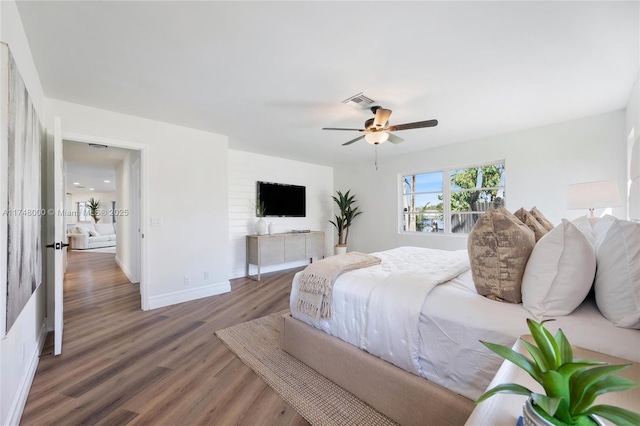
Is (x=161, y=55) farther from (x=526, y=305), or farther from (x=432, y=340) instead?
(x=526, y=305)

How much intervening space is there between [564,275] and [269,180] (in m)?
4.85

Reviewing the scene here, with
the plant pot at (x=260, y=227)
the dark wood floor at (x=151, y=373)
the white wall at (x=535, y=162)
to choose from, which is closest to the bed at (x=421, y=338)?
the dark wood floor at (x=151, y=373)

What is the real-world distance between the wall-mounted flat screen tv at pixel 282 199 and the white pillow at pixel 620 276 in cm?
473

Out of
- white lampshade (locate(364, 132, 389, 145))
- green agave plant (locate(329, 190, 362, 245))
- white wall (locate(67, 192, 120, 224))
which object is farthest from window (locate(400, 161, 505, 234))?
white wall (locate(67, 192, 120, 224))

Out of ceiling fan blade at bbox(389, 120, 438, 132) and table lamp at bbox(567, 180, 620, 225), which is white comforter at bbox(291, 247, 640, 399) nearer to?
ceiling fan blade at bbox(389, 120, 438, 132)

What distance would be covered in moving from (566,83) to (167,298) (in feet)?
16.3

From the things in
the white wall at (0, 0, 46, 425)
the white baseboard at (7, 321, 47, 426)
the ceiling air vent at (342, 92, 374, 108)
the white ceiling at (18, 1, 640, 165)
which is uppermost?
the white ceiling at (18, 1, 640, 165)

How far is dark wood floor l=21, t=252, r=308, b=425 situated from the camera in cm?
163

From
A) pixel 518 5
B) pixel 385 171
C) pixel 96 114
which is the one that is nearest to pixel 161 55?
pixel 96 114

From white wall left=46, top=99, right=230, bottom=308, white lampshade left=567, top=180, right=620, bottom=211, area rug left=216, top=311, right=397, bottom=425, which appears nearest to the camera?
area rug left=216, top=311, right=397, bottom=425

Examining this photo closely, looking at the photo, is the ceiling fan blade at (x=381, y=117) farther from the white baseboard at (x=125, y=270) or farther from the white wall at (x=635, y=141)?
the white baseboard at (x=125, y=270)

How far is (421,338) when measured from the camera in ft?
4.82

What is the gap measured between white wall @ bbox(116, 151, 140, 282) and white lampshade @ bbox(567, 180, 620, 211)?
5742 mm

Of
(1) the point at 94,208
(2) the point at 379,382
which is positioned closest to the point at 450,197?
(2) the point at 379,382
